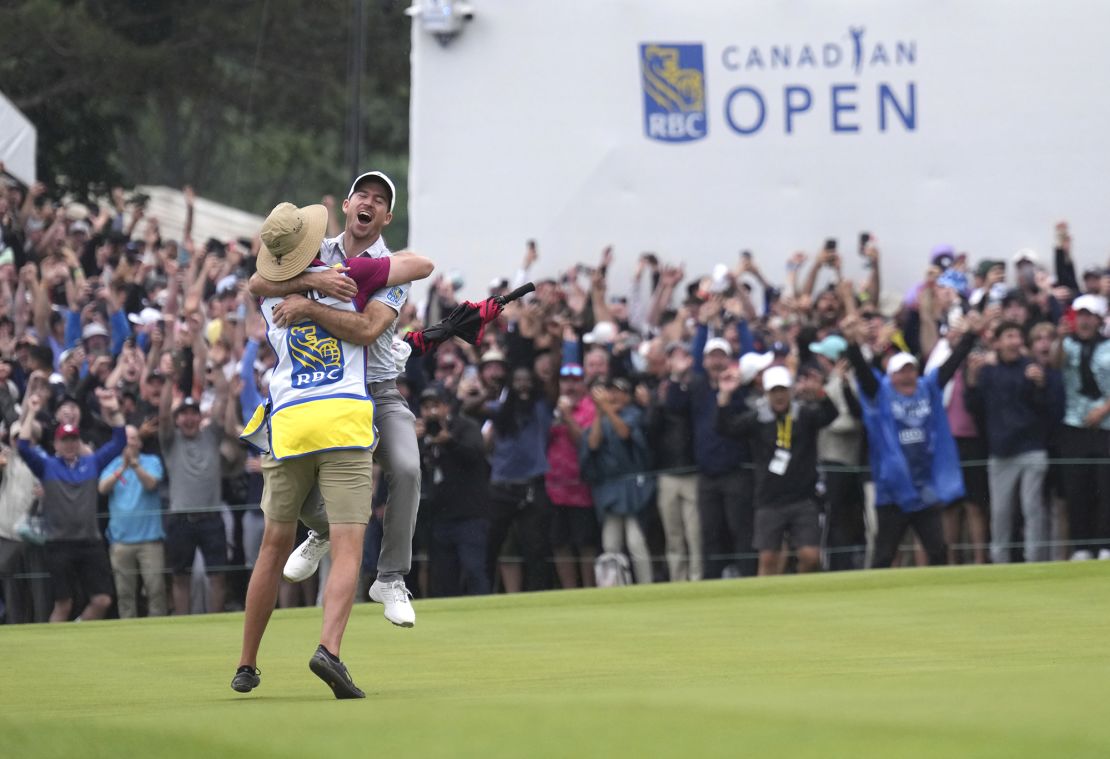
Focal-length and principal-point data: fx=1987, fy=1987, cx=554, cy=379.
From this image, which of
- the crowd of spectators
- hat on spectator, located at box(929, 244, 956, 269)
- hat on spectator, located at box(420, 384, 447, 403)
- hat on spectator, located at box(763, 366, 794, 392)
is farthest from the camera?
hat on spectator, located at box(929, 244, 956, 269)

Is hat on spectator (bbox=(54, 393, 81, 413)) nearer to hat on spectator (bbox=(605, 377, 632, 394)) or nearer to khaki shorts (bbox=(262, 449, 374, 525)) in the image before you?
hat on spectator (bbox=(605, 377, 632, 394))

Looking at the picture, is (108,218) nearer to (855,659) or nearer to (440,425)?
(440,425)

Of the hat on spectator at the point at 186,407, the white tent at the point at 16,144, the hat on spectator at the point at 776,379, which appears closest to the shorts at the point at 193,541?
the hat on spectator at the point at 186,407

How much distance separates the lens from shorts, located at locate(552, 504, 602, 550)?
54.3 feet

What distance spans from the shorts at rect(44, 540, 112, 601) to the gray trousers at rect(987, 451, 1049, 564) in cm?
711

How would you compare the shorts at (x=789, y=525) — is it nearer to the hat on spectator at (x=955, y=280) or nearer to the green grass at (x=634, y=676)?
the green grass at (x=634, y=676)

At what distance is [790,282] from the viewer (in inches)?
815

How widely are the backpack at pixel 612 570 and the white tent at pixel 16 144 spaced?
11715 mm

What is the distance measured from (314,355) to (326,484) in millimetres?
510

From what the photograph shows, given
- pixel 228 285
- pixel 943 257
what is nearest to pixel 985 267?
pixel 943 257

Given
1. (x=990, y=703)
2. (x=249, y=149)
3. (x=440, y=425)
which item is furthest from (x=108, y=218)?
(x=249, y=149)

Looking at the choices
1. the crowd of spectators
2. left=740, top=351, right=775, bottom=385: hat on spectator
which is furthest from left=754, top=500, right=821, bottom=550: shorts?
left=740, top=351, right=775, bottom=385: hat on spectator

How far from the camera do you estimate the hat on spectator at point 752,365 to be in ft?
53.0

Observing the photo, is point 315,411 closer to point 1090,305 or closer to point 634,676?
point 634,676
